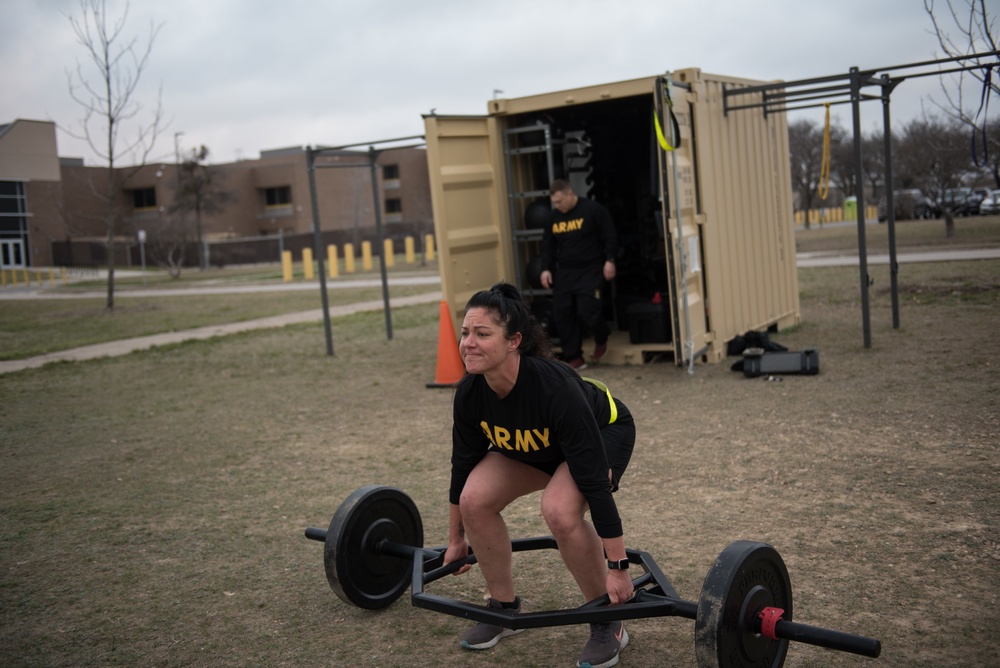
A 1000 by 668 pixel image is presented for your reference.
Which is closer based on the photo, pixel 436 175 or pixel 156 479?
pixel 156 479

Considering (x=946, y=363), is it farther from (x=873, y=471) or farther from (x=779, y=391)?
(x=873, y=471)

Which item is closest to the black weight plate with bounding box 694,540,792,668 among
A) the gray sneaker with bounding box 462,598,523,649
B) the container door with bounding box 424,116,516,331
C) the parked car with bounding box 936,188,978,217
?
the gray sneaker with bounding box 462,598,523,649

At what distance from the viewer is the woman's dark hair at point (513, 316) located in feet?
11.7

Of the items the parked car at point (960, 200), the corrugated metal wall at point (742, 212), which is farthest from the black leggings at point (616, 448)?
the parked car at point (960, 200)

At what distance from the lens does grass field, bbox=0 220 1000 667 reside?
3926mm

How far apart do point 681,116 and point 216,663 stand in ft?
23.6

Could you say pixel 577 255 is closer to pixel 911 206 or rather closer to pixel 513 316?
pixel 513 316

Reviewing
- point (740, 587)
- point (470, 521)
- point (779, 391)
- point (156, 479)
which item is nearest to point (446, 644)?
point (470, 521)

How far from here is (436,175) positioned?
31.7 feet

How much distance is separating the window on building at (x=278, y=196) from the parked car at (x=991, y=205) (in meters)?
50.0

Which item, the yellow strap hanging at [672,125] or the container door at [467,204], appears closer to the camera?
the yellow strap hanging at [672,125]

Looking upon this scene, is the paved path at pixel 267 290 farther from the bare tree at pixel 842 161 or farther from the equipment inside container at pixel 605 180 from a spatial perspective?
the bare tree at pixel 842 161

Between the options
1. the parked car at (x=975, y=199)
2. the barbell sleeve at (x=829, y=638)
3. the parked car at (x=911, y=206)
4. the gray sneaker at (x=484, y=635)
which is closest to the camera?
the barbell sleeve at (x=829, y=638)

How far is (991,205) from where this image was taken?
2986 centimetres
